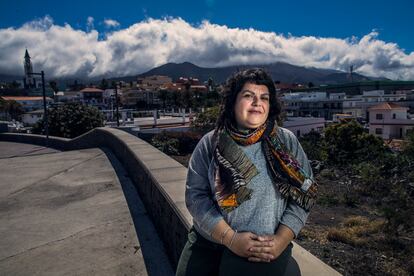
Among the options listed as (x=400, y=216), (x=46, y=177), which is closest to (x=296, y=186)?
(x=400, y=216)

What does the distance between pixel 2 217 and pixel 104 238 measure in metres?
1.62

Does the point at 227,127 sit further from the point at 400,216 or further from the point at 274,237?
the point at 400,216

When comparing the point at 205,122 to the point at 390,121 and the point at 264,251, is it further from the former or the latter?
the point at 390,121

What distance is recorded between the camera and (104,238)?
336cm

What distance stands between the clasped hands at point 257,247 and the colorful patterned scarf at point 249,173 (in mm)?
173

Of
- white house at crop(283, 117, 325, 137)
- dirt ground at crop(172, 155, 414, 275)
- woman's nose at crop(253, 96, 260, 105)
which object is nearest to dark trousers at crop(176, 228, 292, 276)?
woman's nose at crop(253, 96, 260, 105)

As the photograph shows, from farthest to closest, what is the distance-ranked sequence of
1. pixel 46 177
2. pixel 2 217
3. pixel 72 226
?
pixel 46 177 → pixel 2 217 → pixel 72 226

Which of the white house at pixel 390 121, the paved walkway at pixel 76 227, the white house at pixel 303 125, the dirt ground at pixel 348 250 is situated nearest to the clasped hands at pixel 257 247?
the paved walkway at pixel 76 227

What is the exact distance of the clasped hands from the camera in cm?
154

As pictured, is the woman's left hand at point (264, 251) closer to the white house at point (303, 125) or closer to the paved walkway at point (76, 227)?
the paved walkway at point (76, 227)

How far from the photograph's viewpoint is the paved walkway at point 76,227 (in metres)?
2.85

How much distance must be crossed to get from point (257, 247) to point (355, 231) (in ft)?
13.0

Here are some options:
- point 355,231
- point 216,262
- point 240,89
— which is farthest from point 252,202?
point 355,231

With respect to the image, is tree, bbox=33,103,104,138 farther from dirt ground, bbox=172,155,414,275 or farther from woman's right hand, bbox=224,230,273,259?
woman's right hand, bbox=224,230,273,259
